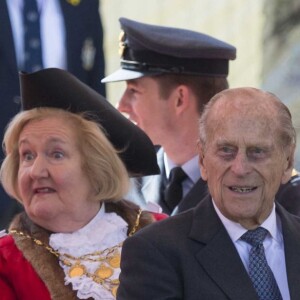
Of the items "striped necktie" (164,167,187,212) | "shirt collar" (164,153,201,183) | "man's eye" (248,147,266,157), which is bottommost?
"striped necktie" (164,167,187,212)

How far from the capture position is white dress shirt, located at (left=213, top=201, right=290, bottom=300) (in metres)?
3.37

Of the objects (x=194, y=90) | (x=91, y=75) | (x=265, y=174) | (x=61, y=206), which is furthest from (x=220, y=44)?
(x=265, y=174)

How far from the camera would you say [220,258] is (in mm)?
3324

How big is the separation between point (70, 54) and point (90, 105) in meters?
0.76

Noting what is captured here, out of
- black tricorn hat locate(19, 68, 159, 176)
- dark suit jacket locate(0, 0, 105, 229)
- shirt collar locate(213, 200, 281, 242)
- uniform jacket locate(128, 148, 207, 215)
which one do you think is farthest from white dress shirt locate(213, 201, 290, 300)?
dark suit jacket locate(0, 0, 105, 229)

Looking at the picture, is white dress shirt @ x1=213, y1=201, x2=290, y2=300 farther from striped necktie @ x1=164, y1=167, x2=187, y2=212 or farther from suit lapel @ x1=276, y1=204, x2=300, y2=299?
striped necktie @ x1=164, y1=167, x2=187, y2=212

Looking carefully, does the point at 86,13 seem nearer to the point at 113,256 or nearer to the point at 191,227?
the point at 113,256

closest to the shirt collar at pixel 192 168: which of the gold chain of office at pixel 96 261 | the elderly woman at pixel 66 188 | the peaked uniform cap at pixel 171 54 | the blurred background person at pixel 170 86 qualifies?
the blurred background person at pixel 170 86

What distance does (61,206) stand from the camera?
4121mm

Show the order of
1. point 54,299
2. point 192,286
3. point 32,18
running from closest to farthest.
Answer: point 192,286 < point 54,299 < point 32,18

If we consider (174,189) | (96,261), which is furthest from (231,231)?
(174,189)

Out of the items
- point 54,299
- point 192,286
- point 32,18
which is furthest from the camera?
point 32,18

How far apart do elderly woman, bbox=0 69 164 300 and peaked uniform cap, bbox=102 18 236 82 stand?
787 millimetres

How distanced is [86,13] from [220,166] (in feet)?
5.77
